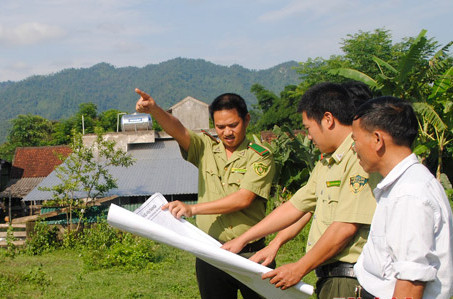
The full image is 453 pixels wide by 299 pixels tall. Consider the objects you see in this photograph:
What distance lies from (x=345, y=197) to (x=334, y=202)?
3.3 inches

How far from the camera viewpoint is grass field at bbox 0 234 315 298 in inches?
223

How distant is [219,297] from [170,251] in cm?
591

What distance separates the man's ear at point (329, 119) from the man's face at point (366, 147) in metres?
0.43

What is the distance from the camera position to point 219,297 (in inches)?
107

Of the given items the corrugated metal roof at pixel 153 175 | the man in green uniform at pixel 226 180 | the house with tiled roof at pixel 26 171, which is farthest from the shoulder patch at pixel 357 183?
the house with tiled roof at pixel 26 171

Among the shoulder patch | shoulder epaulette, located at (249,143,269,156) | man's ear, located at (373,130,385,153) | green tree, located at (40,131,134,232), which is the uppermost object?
man's ear, located at (373,130,385,153)

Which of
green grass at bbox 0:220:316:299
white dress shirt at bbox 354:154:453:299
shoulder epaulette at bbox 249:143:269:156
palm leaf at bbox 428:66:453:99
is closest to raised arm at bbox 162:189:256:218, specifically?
shoulder epaulette at bbox 249:143:269:156

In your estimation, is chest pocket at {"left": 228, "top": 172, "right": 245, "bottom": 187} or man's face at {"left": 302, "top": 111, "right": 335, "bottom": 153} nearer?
man's face at {"left": 302, "top": 111, "right": 335, "bottom": 153}

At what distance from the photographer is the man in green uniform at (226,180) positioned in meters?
2.61

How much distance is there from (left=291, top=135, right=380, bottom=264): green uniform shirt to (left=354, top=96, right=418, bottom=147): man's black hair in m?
0.35

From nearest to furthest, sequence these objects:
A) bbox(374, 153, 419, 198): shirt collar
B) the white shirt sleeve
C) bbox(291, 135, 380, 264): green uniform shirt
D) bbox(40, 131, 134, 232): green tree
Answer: the white shirt sleeve → bbox(374, 153, 419, 198): shirt collar → bbox(291, 135, 380, 264): green uniform shirt → bbox(40, 131, 134, 232): green tree

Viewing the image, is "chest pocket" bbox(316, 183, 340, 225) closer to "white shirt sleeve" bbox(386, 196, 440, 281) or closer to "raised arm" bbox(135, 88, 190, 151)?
"white shirt sleeve" bbox(386, 196, 440, 281)

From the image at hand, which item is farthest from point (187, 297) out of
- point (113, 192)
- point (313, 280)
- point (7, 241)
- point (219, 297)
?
point (113, 192)

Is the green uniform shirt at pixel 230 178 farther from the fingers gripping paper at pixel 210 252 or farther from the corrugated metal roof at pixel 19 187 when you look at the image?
the corrugated metal roof at pixel 19 187
